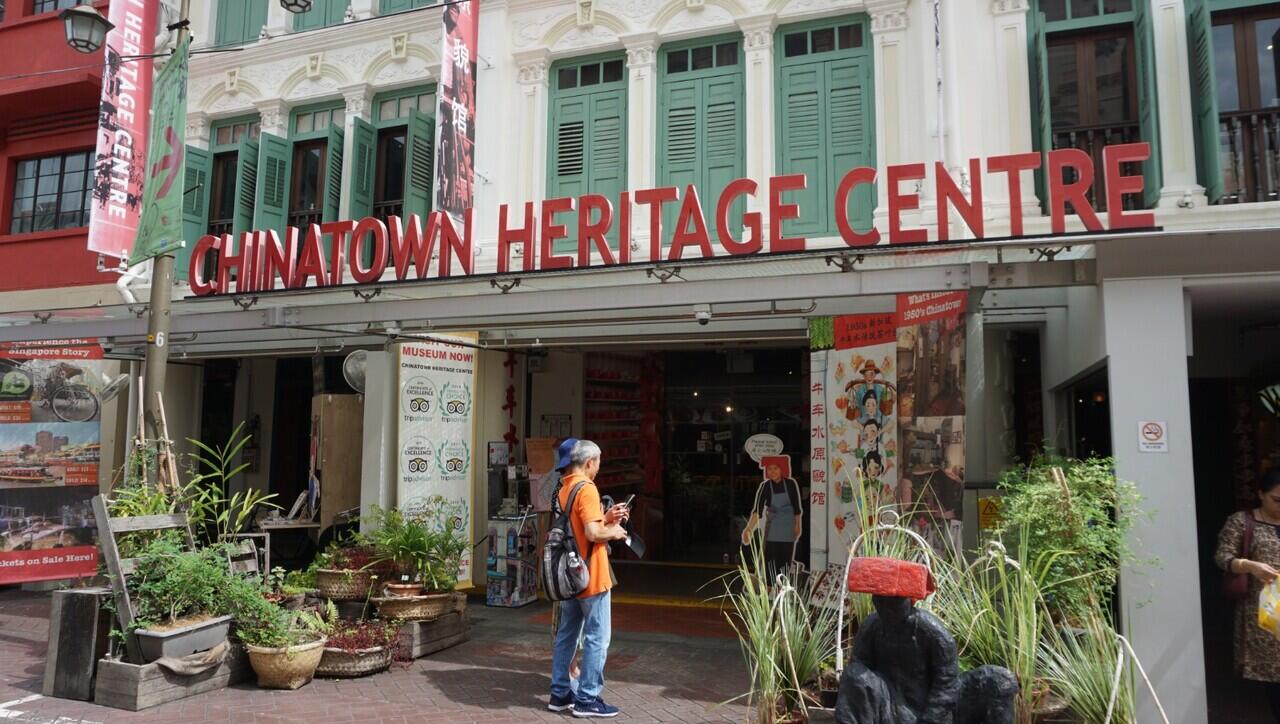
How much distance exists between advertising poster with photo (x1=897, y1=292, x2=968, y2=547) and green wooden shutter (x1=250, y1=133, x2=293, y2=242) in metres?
8.67

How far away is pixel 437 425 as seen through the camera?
373 inches

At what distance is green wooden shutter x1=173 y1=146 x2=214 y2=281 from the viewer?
11.9 meters

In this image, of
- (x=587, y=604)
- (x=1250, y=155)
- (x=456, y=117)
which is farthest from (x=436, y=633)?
(x=1250, y=155)

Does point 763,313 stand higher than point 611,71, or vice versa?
point 611,71

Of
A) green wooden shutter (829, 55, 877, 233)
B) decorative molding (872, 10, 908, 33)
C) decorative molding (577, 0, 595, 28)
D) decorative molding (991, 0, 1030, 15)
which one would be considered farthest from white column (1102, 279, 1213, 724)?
decorative molding (577, 0, 595, 28)

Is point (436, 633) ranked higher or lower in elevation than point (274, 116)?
lower

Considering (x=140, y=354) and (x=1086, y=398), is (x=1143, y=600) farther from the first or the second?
(x=140, y=354)

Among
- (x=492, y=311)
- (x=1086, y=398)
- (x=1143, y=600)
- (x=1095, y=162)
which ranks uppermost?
(x=1095, y=162)

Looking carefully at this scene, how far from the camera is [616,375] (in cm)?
1219

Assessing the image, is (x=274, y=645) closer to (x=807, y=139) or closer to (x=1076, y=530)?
(x=1076, y=530)

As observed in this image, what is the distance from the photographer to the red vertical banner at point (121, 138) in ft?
34.1

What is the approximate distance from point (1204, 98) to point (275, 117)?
11.3 meters

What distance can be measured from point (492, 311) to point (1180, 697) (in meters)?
5.70

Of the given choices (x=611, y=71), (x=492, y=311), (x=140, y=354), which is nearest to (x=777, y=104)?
(x=611, y=71)
